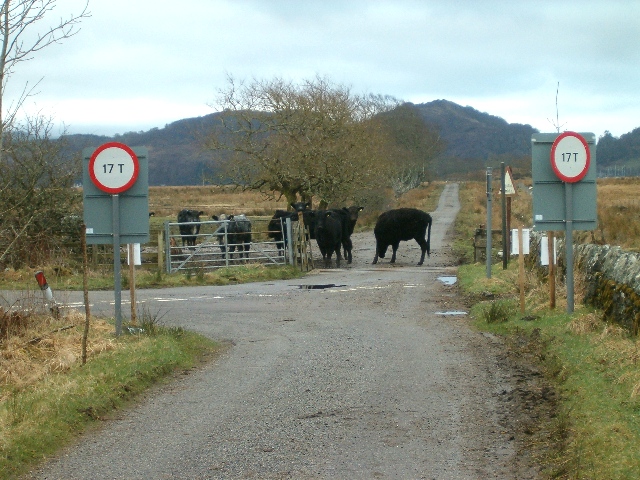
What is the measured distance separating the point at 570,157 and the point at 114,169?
6253 millimetres

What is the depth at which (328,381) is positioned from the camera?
27.7 ft

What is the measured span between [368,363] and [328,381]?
1.09 meters

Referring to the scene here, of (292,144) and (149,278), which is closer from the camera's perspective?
(149,278)

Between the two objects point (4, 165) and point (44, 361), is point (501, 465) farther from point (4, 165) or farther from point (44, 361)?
point (4, 165)

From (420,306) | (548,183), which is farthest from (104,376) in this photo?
(420,306)

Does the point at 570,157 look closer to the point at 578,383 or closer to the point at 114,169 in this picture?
the point at 578,383

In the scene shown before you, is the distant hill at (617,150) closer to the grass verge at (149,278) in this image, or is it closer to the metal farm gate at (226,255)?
the metal farm gate at (226,255)

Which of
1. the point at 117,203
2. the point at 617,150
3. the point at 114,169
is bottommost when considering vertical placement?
the point at 117,203

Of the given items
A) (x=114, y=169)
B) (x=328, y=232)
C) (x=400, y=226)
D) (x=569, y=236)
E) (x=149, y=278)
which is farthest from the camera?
(x=400, y=226)

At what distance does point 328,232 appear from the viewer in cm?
2836

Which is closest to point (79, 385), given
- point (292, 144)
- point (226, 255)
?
point (226, 255)

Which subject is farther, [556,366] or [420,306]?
[420,306]

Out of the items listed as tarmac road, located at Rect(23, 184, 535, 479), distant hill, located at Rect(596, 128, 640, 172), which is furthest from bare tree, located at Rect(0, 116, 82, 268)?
distant hill, located at Rect(596, 128, 640, 172)

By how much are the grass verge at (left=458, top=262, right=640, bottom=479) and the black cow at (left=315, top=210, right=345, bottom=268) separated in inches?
570
